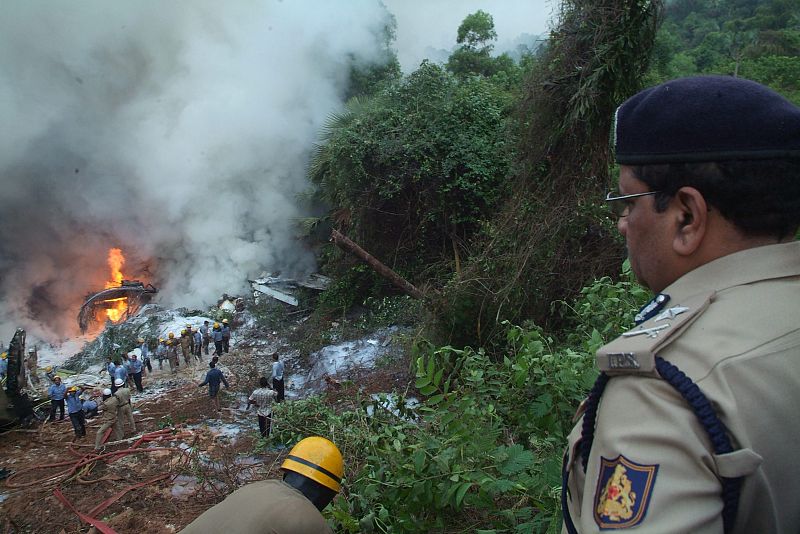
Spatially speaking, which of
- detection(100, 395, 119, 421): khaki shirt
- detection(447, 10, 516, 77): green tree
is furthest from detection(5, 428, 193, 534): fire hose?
detection(447, 10, 516, 77): green tree

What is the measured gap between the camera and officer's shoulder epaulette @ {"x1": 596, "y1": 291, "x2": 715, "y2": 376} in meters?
0.75

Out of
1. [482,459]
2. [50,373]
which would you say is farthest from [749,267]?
[50,373]

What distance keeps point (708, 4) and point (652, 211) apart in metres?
29.2

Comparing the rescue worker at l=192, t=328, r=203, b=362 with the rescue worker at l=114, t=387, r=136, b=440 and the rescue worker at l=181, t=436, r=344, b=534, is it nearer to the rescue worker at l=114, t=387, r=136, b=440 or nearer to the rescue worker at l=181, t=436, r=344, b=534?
the rescue worker at l=114, t=387, r=136, b=440

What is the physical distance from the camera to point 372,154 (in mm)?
11516

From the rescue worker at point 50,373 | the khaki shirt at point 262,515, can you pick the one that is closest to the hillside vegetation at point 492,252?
the khaki shirt at point 262,515

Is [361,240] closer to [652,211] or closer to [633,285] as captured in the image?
[633,285]

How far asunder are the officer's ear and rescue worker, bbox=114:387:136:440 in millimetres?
8609

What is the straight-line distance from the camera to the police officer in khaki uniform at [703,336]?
66cm

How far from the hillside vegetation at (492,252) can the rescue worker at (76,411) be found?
13.6ft

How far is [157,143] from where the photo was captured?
19.9m

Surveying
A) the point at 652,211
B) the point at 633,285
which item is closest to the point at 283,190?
the point at 633,285

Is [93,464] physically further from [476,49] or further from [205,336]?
[476,49]

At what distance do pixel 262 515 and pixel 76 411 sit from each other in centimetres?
803
